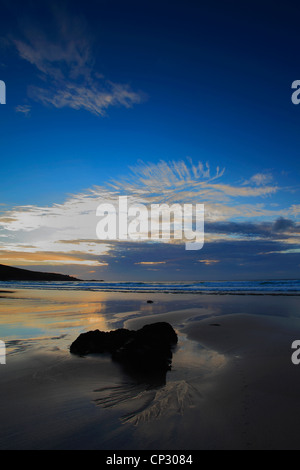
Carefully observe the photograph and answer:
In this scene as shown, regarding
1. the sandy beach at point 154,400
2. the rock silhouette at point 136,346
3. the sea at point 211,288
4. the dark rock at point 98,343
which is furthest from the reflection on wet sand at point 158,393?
the sea at point 211,288

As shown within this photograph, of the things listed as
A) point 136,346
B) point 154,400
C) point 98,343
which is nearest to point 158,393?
point 154,400

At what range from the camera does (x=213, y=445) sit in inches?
108

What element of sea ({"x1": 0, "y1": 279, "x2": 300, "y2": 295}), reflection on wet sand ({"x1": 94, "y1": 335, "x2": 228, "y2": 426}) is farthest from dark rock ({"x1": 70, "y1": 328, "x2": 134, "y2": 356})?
sea ({"x1": 0, "y1": 279, "x2": 300, "y2": 295})

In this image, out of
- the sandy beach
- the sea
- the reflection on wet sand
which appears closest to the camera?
the sandy beach

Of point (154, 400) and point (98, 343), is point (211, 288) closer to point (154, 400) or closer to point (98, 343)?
point (98, 343)

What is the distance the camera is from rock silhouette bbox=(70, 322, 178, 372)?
5.36 m

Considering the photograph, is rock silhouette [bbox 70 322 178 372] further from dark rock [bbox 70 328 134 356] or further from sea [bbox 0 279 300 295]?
sea [bbox 0 279 300 295]

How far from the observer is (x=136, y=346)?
573cm

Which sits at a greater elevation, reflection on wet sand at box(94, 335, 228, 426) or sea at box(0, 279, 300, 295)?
reflection on wet sand at box(94, 335, 228, 426)

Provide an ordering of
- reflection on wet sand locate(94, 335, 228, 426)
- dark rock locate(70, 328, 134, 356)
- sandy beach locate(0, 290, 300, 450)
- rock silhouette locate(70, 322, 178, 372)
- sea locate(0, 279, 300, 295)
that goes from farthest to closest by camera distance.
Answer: sea locate(0, 279, 300, 295) → dark rock locate(70, 328, 134, 356) → rock silhouette locate(70, 322, 178, 372) → reflection on wet sand locate(94, 335, 228, 426) → sandy beach locate(0, 290, 300, 450)

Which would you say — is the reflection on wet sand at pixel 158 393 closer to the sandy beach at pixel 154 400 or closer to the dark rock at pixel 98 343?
the sandy beach at pixel 154 400
